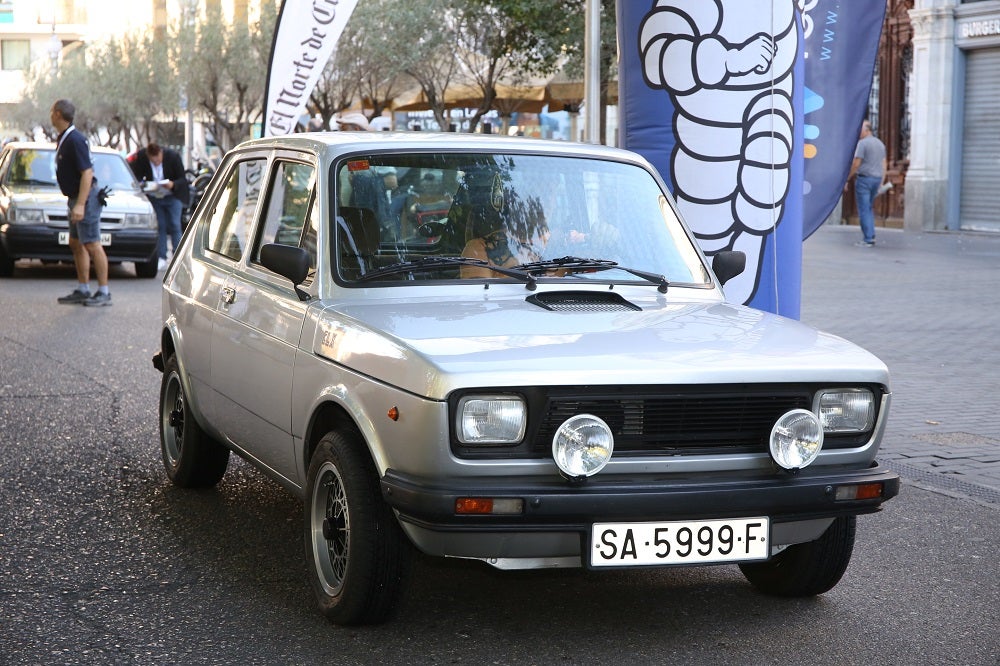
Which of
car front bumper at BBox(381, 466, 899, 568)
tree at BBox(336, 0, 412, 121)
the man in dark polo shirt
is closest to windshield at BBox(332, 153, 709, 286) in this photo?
car front bumper at BBox(381, 466, 899, 568)

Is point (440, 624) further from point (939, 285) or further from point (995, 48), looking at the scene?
point (995, 48)

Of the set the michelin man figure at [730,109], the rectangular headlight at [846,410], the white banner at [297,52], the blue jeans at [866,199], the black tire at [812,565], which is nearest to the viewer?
the rectangular headlight at [846,410]

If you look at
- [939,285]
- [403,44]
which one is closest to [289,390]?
[939,285]

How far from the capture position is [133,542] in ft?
17.8

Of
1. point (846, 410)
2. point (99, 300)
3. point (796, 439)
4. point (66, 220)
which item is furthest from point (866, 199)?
point (796, 439)

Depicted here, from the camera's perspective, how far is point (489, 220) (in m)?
5.06

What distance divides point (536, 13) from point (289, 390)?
23173 mm

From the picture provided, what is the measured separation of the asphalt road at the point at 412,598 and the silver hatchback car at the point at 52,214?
10.8 m

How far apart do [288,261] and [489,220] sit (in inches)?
29.1

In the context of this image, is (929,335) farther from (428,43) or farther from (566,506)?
(428,43)

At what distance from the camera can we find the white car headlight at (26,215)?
16906 mm

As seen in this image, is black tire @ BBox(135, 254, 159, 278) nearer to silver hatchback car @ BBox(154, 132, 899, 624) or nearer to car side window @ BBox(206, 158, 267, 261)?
car side window @ BBox(206, 158, 267, 261)

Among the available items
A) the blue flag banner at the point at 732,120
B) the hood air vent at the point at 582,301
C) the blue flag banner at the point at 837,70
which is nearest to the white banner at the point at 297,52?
the blue flag banner at the point at 837,70

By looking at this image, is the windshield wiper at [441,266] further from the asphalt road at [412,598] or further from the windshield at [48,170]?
the windshield at [48,170]
